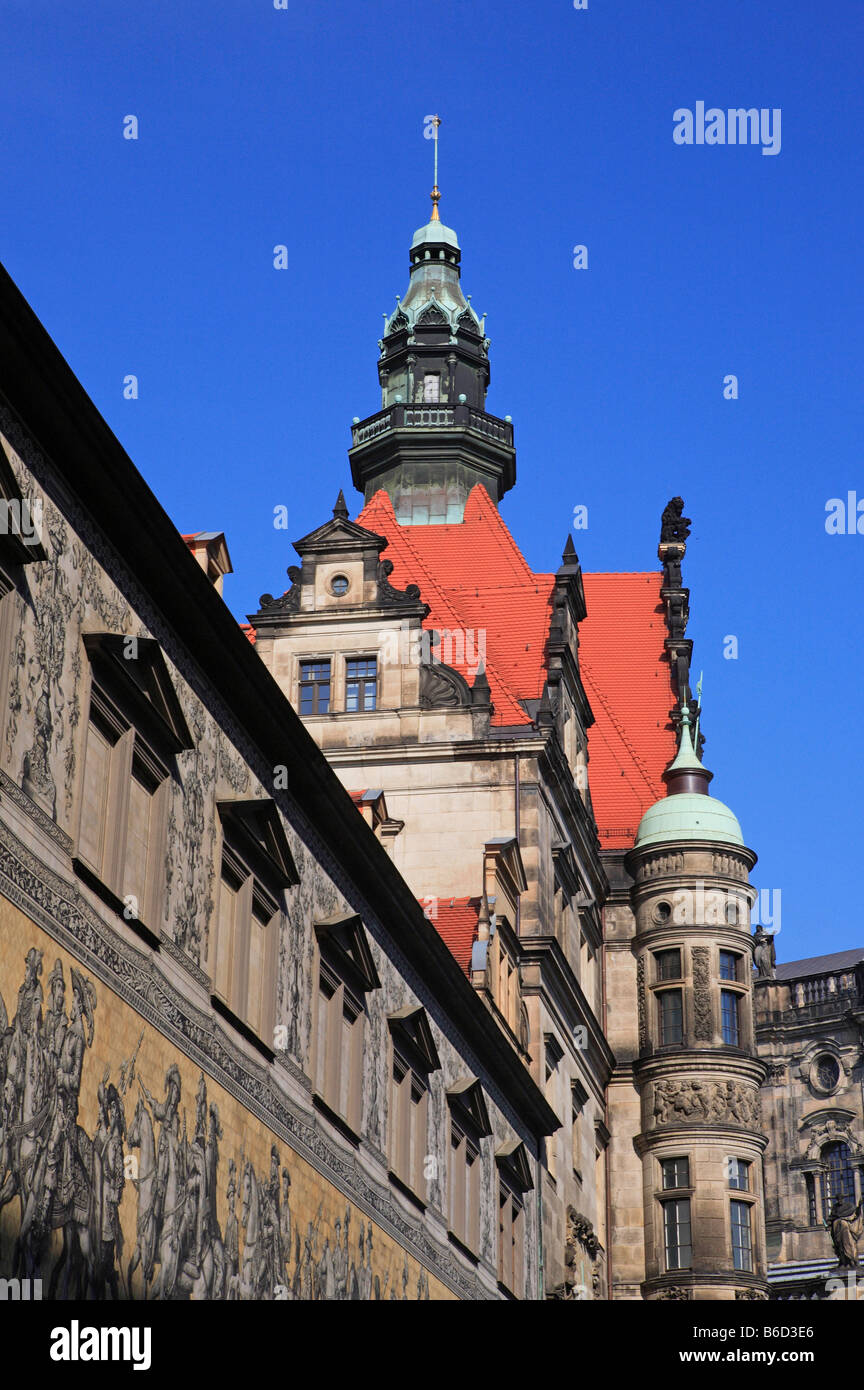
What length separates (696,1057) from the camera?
36062mm

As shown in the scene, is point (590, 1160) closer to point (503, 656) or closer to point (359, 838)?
point (503, 656)

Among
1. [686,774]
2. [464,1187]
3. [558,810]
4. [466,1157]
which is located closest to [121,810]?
[464,1187]

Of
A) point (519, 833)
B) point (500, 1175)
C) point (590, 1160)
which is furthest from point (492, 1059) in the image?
point (590, 1160)

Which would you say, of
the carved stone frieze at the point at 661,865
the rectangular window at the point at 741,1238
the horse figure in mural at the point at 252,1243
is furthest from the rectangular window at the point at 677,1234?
the horse figure in mural at the point at 252,1243

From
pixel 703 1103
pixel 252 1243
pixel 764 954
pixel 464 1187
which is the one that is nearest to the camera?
pixel 252 1243

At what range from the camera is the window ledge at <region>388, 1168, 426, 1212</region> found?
19.2 m

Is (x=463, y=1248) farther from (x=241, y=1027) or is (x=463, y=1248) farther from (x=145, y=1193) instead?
(x=145, y=1193)

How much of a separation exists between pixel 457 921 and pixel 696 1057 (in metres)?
9.88

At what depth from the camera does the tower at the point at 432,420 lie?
44812mm

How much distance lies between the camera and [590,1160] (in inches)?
1339

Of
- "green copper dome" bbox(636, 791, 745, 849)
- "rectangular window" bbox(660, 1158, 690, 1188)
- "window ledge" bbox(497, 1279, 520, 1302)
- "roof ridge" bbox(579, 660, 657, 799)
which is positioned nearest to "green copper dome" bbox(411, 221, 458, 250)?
"roof ridge" bbox(579, 660, 657, 799)
